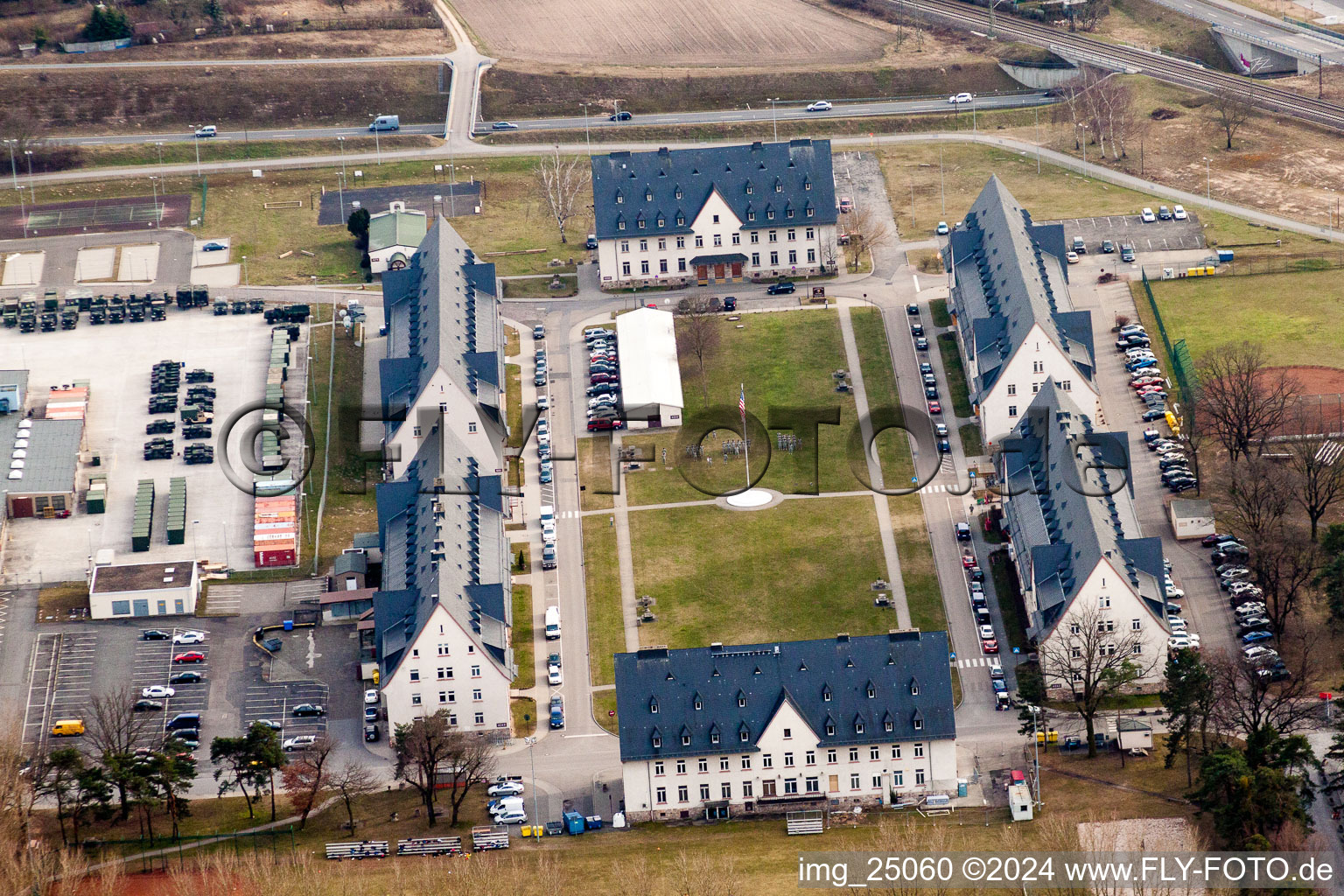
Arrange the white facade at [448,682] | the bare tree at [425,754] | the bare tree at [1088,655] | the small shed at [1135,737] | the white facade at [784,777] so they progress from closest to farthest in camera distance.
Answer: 1. the bare tree at [425,754]
2. the white facade at [784,777]
3. the small shed at [1135,737]
4. the bare tree at [1088,655]
5. the white facade at [448,682]

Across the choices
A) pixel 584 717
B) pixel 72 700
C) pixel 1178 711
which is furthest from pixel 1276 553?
Answer: pixel 72 700

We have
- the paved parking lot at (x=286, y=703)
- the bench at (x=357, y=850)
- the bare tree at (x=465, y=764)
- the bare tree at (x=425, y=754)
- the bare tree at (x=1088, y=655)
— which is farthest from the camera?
the paved parking lot at (x=286, y=703)

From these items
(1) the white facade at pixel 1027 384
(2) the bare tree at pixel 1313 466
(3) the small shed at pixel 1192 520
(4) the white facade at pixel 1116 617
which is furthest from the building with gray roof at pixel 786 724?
(1) the white facade at pixel 1027 384

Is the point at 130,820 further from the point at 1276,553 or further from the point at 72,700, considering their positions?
the point at 1276,553

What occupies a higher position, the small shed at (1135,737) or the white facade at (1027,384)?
the white facade at (1027,384)

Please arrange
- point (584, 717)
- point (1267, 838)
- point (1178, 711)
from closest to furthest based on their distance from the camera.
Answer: point (1267, 838), point (1178, 711), point (584, 717)

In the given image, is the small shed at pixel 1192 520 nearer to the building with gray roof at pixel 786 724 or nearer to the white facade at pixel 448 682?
the building with gray roof at pixel 786 724

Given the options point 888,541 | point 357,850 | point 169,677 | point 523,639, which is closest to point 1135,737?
point 888,541
